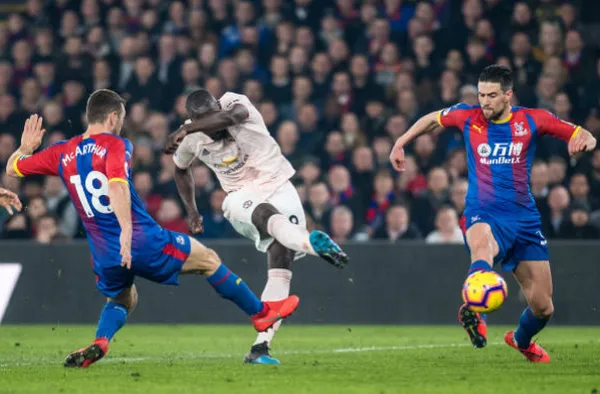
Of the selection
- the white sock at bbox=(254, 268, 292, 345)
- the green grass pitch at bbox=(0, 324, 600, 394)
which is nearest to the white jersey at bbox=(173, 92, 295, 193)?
the white sock at bbox=(254, 268, 292, 345)

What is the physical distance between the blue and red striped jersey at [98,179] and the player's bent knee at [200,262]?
0.32 metres

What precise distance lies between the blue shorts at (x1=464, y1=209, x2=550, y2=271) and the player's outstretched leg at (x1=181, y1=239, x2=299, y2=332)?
138cm

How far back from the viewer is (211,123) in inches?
324

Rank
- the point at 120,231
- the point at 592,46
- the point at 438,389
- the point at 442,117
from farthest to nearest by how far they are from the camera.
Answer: the point at 592,46, the point at 442,117, the point at 120,231, the point at 438,389

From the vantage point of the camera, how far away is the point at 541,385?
6711mm

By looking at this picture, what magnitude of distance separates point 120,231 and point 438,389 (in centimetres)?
250

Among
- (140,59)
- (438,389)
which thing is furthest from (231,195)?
(140,59)

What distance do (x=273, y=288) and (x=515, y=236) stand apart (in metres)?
1.75

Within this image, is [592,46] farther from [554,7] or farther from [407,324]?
[407,324]

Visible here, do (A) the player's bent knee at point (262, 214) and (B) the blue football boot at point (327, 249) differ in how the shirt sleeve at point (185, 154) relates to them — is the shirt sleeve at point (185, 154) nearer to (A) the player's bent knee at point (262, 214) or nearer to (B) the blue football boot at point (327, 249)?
(A) the player's bent knee at point (262, 214)

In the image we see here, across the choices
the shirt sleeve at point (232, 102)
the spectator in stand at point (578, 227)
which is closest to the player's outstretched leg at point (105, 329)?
the shirt sleeve at point (232, 102)

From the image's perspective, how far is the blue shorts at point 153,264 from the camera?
783 cm

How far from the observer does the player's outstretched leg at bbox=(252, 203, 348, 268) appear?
7516mm

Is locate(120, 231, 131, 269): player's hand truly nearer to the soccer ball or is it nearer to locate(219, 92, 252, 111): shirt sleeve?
locate(219, 92, 252, 111): shirt sleeve
